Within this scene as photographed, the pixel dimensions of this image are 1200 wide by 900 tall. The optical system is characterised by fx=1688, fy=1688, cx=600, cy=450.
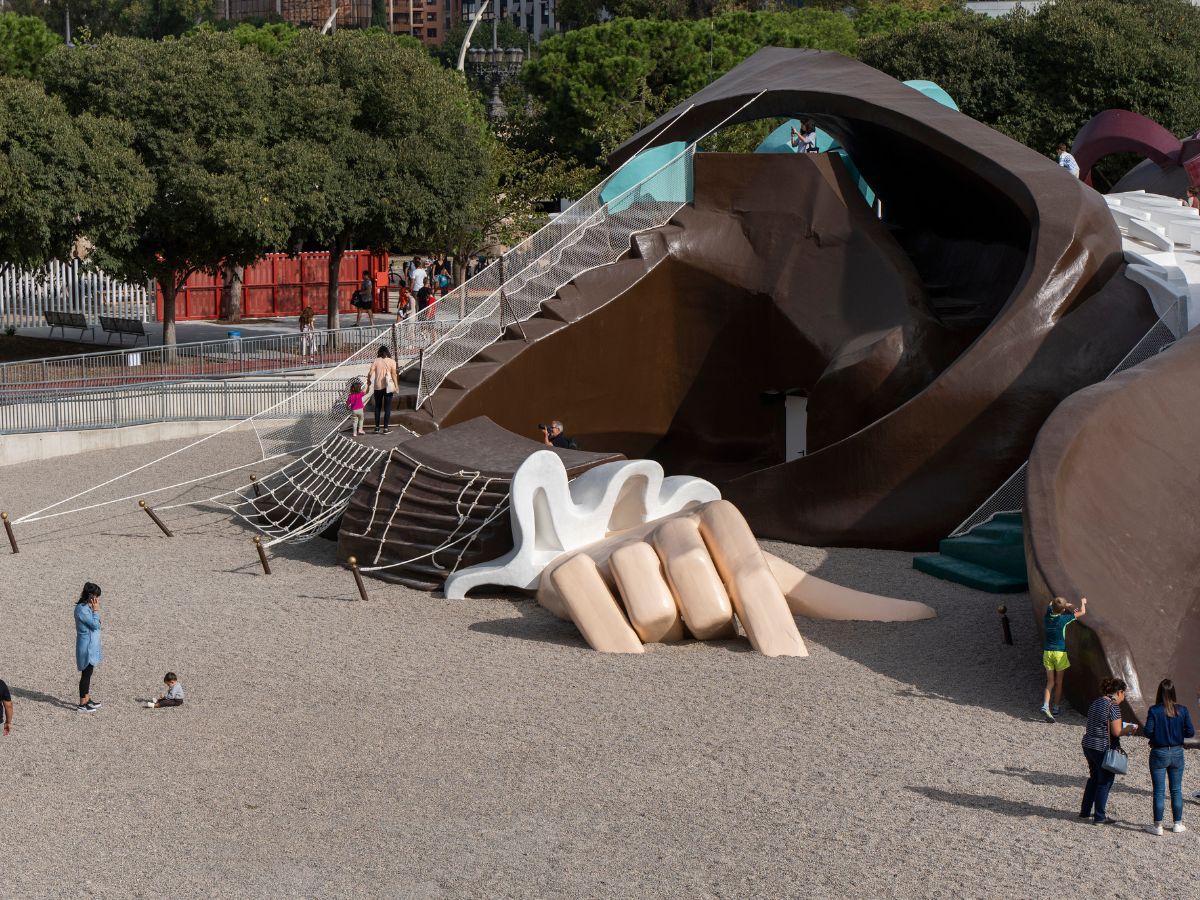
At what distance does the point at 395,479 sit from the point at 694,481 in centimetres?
368

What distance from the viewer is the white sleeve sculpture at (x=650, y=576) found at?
54.6 ft

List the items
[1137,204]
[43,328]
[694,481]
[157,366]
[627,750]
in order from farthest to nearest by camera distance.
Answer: [43,328] → [157,366] → [1137,204] → [694,481] → [627,750]

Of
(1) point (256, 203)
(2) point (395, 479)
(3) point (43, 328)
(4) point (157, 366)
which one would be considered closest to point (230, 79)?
(1) point (256, 203)

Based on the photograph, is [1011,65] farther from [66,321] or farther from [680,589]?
[680,589]

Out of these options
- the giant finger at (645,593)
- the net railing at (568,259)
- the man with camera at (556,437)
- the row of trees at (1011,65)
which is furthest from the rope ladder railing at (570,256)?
the row of trees at (1011,65)

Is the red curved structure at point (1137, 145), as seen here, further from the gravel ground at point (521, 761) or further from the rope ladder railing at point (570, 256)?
the gravel ground at point (521, 761)

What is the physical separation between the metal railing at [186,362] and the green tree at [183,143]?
334 centimetres

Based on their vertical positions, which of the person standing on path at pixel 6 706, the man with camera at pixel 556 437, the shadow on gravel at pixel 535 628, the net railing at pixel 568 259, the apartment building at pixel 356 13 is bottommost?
the shadow on gravel at pixel 535 628

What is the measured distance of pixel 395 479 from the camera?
20.4 m

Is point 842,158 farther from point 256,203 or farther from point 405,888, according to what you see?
point 405,888

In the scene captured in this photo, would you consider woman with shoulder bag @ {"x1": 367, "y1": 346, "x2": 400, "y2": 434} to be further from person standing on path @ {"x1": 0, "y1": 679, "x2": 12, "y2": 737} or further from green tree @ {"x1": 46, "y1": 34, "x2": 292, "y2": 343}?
green tree @ {"x1": 46, "y1": 34, "x2": 292, "y2": 343}

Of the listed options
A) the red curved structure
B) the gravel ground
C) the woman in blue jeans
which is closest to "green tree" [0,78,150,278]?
the gravel ground

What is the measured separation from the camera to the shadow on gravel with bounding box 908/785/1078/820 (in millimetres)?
12375

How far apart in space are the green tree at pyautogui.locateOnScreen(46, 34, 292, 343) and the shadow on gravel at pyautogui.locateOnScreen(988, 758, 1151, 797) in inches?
931
